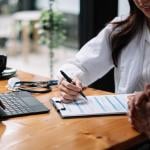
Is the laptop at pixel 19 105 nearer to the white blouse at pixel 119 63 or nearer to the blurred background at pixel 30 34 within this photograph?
the white blouse at pixel 119 63

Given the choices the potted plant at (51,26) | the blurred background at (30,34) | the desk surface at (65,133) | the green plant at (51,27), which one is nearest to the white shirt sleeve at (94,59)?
the desk surface at (65,133)

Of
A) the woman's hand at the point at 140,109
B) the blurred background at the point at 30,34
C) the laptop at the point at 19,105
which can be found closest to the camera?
the woman's hand at the point at 140,109

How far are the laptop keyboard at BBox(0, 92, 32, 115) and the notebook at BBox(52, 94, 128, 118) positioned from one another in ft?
0.37

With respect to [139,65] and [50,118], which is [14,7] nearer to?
[139,65]

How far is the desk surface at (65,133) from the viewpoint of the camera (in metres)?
1.09

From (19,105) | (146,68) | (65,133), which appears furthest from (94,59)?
(65,133)

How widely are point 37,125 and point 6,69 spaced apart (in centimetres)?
74

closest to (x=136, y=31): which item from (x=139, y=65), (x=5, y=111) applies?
(x=139, y=65)

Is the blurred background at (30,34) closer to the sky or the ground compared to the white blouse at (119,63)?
closer to the ground

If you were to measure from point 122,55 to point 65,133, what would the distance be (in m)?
0.77

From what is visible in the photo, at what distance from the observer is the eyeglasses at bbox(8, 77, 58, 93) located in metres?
1.63

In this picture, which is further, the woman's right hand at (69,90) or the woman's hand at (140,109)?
the woman's right hand at (69,90)

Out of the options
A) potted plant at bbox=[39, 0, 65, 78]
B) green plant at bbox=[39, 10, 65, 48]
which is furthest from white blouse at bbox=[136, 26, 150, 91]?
green plant at bbox=[39, 10, 65, 48]

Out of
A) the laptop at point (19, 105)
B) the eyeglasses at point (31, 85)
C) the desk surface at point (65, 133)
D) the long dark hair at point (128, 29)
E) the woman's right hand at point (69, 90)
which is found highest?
the long dark hair at point (128, 29)
